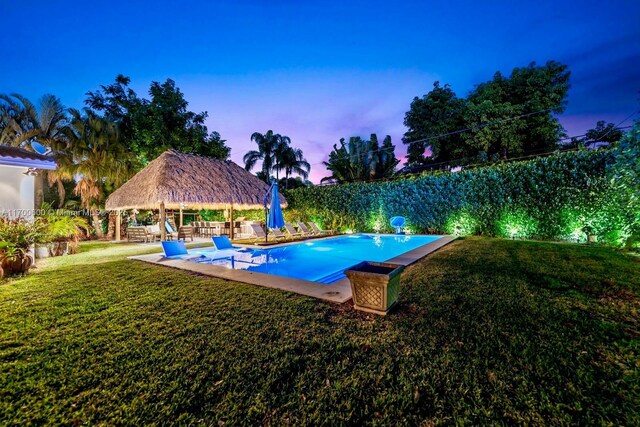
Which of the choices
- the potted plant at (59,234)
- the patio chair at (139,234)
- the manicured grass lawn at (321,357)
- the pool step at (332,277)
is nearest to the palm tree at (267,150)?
the patio chair at (139,234)

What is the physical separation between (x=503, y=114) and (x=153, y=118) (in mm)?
25881

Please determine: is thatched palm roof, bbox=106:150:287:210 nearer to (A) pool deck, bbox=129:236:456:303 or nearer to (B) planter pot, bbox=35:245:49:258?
(B) planter pot, bbox=35:245:49:258

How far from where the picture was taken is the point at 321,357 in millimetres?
2566

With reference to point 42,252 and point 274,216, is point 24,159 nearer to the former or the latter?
point 42,252

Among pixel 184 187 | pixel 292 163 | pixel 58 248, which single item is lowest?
pixel 58 248

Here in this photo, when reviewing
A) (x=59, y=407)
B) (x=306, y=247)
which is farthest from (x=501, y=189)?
(x=59, y=407)

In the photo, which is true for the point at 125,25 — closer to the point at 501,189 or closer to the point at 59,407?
the point at 59,407

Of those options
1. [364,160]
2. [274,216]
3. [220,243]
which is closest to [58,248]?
[220,243]

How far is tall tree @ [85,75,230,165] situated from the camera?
691 inches

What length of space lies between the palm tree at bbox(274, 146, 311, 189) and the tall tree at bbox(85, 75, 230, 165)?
1153 cm

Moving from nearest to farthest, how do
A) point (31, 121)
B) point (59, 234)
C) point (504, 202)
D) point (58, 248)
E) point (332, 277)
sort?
1. point (332, 277)
2. point (59, 234)
3. point (58, 248)
4. point (504, 202)
5. point (31, 121)

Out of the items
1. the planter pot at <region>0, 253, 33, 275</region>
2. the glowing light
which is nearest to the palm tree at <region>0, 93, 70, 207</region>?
the planter pot at <region>0, 253, 33, 275</region>

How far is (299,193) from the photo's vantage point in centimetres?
2027

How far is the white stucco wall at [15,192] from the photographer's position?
8.20 m
